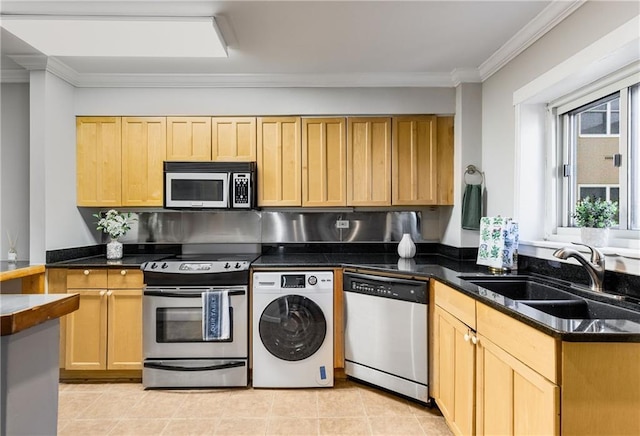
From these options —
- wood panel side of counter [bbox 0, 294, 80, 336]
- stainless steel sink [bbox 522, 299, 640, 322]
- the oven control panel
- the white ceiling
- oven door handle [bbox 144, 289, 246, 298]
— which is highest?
the white ceiling

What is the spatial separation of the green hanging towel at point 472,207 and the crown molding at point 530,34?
896 mm

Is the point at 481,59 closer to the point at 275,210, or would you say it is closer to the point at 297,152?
the point at 297,152

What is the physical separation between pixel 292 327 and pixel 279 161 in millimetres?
1367

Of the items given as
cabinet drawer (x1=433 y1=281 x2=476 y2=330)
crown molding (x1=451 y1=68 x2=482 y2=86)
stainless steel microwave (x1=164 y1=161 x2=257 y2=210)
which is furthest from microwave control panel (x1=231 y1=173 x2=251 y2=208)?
crown molding (x1=451 y1=68 x2=482 y2=86)

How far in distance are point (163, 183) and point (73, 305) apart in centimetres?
195

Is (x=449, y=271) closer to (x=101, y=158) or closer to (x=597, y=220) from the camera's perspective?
(x=597, y=220)

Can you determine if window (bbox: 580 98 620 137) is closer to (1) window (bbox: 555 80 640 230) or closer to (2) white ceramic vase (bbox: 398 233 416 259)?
(1) window (bbox: 555 80 640 230)

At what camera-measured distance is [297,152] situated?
326 centimetres

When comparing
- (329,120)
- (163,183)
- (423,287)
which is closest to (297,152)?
(329,120)

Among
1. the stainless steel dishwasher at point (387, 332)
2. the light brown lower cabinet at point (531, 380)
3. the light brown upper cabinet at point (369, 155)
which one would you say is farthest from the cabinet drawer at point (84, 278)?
the light brown lower cabinet at point (531, 380)

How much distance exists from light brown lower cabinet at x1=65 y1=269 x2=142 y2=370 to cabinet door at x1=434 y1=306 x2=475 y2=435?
7.15ft

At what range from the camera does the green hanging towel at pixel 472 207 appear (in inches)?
118

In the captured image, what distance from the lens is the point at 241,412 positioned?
2521mm

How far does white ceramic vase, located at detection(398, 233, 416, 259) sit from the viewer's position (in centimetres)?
322
